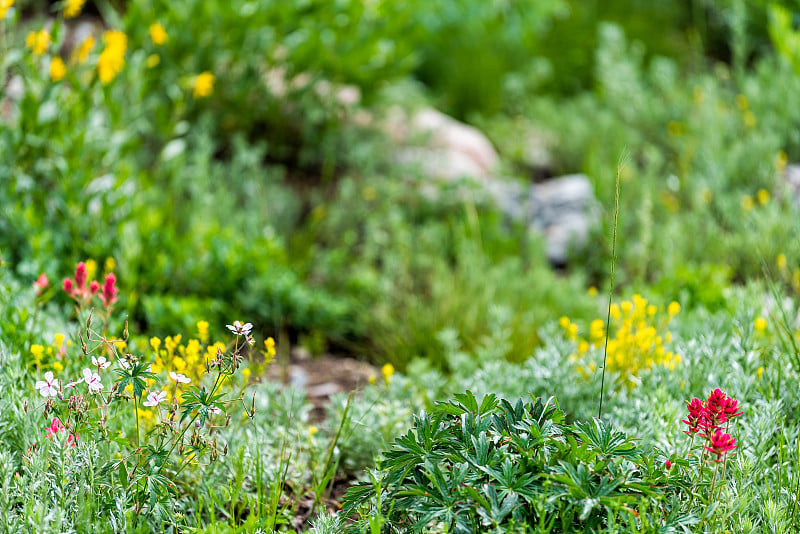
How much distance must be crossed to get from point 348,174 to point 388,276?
1.29 metres

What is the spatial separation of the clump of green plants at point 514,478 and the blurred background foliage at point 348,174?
1239 mm

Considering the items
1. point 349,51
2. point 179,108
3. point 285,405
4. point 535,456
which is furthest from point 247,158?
point 535,456

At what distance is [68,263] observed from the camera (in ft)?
10.5

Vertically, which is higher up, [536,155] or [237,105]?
[237,105]

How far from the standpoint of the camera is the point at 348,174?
200 inches

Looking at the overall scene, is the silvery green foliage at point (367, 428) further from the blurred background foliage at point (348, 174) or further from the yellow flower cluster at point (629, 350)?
the blurred background foliage at point (348, 174)

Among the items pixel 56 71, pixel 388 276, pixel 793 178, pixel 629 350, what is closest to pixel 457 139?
pixel 388 276

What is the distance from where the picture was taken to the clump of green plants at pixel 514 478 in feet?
5.21

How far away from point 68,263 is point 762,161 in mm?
3896

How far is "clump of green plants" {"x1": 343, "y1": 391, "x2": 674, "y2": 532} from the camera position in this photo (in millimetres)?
1588

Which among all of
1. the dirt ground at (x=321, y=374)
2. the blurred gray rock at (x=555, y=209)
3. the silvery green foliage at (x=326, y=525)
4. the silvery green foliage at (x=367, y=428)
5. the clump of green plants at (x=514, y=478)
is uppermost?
the clump of green plants at (x=514, y=478)

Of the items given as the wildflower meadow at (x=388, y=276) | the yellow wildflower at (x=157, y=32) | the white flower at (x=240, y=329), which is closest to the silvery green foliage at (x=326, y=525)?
the wildflower meadow at (x=388, y=276)

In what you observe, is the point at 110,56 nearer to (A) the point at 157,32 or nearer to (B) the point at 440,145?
(A) the point at 157,32

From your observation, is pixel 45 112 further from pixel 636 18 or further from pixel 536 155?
pixel 636 18
